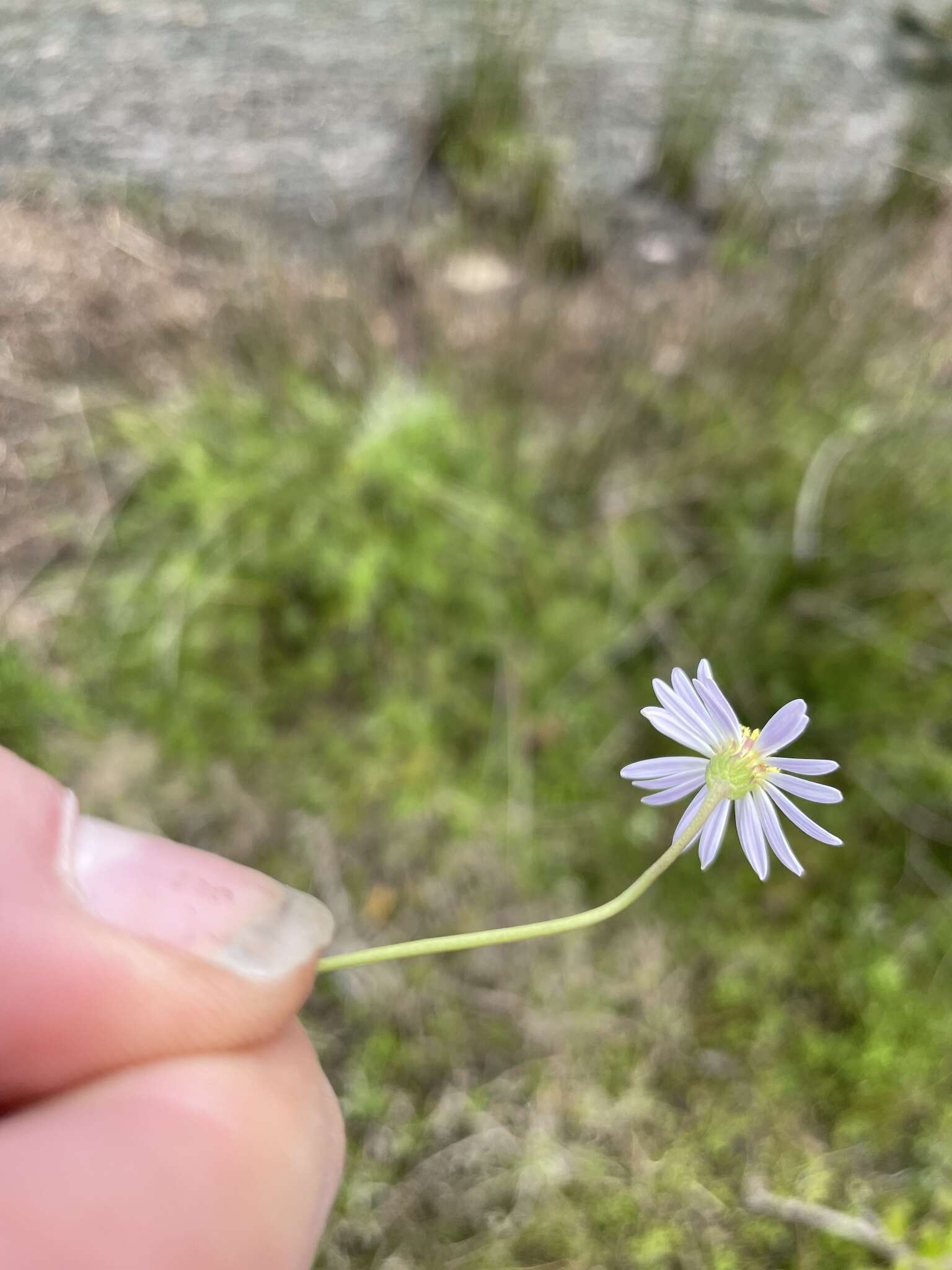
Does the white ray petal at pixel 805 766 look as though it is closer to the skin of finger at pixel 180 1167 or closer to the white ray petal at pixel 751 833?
the white ray petal at pixel 751 833

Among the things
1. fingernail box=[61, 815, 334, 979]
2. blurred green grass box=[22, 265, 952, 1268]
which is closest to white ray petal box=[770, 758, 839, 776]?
fingernail box=[61, 815, 334, 979]

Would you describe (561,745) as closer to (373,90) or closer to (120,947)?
(120,947)

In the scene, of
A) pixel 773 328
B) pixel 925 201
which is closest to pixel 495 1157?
pixel 773 328

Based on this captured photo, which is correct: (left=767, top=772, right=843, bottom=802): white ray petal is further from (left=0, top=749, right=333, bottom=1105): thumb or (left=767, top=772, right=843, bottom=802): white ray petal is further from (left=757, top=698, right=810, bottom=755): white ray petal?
(left=0, top=749, right=333, bottom=1105): thumb

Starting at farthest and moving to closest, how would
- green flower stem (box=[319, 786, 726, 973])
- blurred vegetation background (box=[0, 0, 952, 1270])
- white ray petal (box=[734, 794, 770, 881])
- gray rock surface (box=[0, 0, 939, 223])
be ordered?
blurred vegetation background (box=[0, 0, 952, 1270]) < gray rock surface (box=[0, 0, 939, 223]) < white ray petal (box=[734, 794, 770, 881]) < green flower stem (box=[319, 786, 726, 973])

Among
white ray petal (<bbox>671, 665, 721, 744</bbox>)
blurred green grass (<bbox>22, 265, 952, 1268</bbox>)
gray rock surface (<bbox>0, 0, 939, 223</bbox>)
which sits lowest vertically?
blurred green grass (<bbox>22, 265, 952, 1268</bbox>)

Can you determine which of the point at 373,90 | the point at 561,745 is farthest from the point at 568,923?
the point at 373,90
